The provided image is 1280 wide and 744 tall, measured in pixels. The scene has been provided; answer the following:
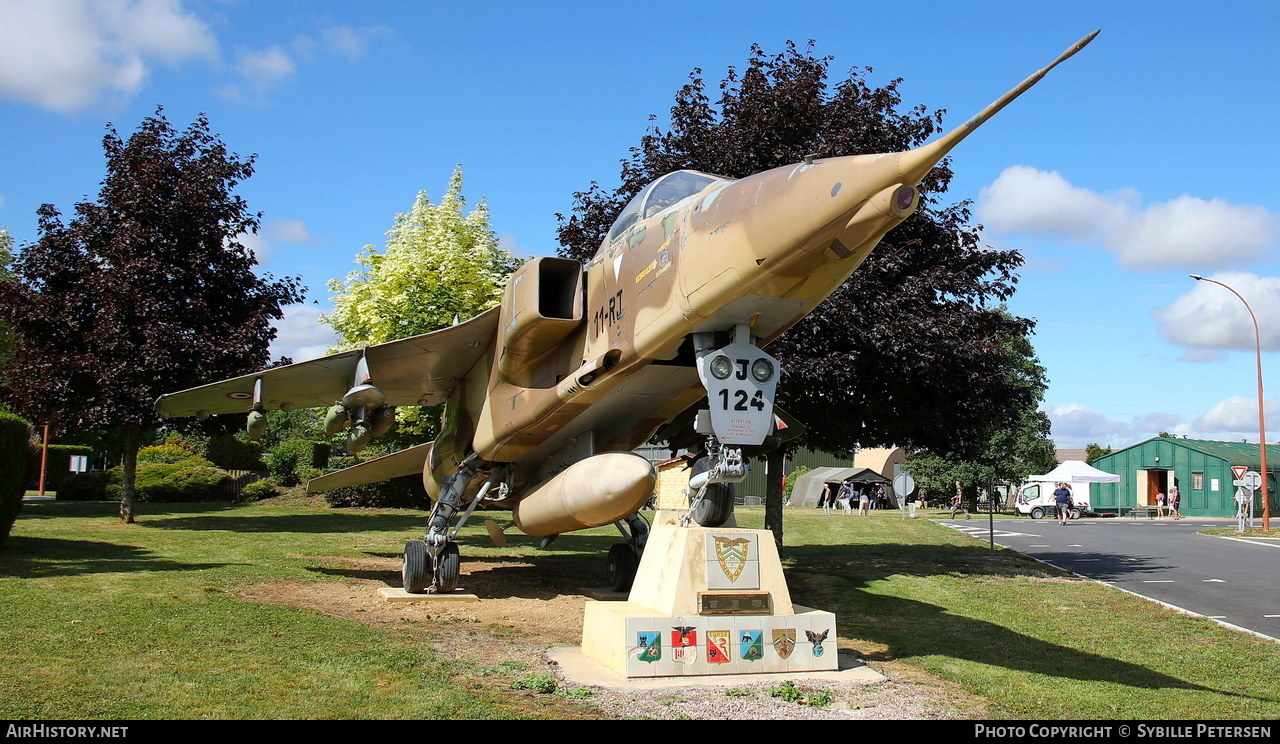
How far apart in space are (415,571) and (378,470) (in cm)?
471

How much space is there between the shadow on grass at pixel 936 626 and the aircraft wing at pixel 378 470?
662 cm

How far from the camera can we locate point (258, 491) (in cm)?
3416

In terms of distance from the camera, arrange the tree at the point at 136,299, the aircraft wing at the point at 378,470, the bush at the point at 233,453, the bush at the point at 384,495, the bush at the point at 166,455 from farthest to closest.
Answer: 1. the bush at the point at 233,453
2. the bush at the point at 166,455
3. the bush at the point at 384,495
4. the tree at the point at 136,299
5. the aircraft wing at the point at 378,470

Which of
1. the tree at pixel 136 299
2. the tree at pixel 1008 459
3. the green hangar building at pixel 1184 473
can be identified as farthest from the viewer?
the green hangar building at pixel 1184 473

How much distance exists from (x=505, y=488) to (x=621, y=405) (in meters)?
3.06

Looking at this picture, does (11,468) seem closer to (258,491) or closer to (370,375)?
(370,375)

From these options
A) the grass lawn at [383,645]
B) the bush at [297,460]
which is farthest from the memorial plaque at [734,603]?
the bush at [297,460]

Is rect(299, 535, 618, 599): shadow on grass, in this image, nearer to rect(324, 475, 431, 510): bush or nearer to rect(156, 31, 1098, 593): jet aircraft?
rect(156, 31, 1098, 593): jet aircraft

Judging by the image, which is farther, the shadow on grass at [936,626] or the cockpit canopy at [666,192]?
the cockpit canopy at [666,192]

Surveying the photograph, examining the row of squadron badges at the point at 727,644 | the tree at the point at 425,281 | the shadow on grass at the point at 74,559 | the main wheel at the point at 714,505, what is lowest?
the shadow on grass at the point at 74,559

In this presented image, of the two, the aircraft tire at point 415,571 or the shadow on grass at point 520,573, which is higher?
the aircraft tire at point 415,571

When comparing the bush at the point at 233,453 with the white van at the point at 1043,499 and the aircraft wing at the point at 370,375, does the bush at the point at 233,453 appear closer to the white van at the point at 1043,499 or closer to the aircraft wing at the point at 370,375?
the aircraft wing at the point at 370,375

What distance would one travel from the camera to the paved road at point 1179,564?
13.1 m

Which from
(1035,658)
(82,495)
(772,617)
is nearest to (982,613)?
(1035,658)
